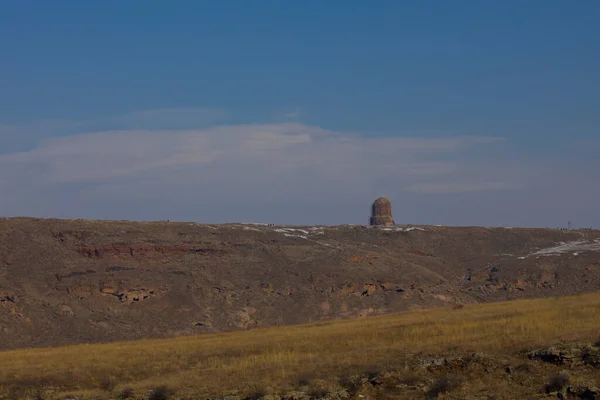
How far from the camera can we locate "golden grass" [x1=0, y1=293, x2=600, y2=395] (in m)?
20.5

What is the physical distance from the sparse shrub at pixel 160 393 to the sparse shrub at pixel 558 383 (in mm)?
9202

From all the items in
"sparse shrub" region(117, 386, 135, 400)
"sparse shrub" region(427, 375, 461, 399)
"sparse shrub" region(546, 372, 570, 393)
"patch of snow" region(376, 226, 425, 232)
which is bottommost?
"sparse shrub" region(117, 386, 135, 400)

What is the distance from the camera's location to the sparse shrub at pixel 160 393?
18.6 m

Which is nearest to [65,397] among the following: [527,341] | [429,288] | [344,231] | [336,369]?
[336,369]

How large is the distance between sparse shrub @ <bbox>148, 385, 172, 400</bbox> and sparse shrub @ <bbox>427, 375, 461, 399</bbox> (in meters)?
6.55

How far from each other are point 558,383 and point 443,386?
2.57 meters

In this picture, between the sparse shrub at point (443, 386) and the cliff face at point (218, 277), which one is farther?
the cliff face at point (218, 277)

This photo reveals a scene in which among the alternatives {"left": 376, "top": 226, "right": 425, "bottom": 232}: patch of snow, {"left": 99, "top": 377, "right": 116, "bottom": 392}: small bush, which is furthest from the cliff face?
{"left": 99, "top": 377, "right": 116, "bottom": 392}: small bush

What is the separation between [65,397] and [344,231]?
3280 inches

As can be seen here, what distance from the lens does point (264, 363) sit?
887 inches

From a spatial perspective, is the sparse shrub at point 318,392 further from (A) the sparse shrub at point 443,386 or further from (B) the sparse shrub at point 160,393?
(B) the sparse shrub at point 160,393

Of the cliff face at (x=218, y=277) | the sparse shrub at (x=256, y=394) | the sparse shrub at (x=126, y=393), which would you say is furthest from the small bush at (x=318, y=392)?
the cliff face at (x=218, y=277)

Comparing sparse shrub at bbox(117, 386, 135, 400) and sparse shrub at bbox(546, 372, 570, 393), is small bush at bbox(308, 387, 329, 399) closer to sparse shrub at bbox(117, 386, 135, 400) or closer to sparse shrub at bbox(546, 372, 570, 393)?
sparse shrub at bbox(117, 386, 135, 400)

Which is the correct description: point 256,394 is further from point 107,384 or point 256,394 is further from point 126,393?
point 107,384
